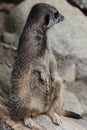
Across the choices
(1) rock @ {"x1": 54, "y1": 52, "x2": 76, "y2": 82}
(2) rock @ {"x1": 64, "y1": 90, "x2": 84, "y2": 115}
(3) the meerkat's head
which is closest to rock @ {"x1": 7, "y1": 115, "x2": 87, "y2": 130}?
(3) the meerkat's head

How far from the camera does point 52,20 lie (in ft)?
18.9

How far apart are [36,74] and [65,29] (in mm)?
3215

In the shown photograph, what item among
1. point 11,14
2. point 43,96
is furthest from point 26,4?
point 43,96

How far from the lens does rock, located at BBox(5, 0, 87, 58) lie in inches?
344

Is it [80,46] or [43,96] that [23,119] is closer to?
[43,96]

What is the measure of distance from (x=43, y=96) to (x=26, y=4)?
3.36 meters

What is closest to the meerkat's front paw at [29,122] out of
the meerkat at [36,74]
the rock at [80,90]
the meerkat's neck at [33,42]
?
the meerkat at [36,74]

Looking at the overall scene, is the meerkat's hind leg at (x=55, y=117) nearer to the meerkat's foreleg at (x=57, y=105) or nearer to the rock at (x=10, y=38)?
the meerkat's foreleg at (x=57, y=105)

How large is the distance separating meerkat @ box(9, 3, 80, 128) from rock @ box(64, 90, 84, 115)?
4.53 ft

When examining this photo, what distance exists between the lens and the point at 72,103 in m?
7.62

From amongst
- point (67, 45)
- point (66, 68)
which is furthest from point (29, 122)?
point (67, 45)

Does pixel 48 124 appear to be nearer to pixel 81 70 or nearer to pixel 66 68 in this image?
pixel 66 68

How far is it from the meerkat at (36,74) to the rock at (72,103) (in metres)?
1.38

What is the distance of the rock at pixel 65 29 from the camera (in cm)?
873
